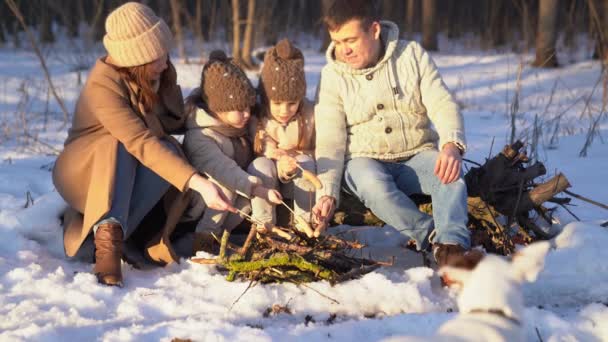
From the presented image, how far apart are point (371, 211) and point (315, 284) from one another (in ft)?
2.43

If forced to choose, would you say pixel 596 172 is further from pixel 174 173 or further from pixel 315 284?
pixel 174 173

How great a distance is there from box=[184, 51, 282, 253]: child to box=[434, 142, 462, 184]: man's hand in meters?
0.76

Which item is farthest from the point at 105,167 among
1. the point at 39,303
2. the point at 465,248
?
the point at 465,248

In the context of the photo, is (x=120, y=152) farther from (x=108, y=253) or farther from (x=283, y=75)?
(x=283, y=75)

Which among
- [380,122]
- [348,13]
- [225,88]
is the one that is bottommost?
[380,122]

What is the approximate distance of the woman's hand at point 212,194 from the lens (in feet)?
9.48

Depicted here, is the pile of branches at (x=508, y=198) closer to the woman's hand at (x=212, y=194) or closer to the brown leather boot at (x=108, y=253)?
the woman's hand at (x=212, y=194)

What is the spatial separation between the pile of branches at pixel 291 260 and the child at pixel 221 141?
25 cm

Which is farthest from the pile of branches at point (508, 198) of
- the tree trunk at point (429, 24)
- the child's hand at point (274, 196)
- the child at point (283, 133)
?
the tree trunk at point (429, 24)

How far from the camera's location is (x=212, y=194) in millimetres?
2898

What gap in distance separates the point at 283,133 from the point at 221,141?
306mm

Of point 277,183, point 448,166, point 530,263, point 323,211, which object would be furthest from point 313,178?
point 530,263

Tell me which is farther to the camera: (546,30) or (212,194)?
(546,30)

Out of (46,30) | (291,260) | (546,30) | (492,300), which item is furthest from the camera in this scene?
(46,30)
